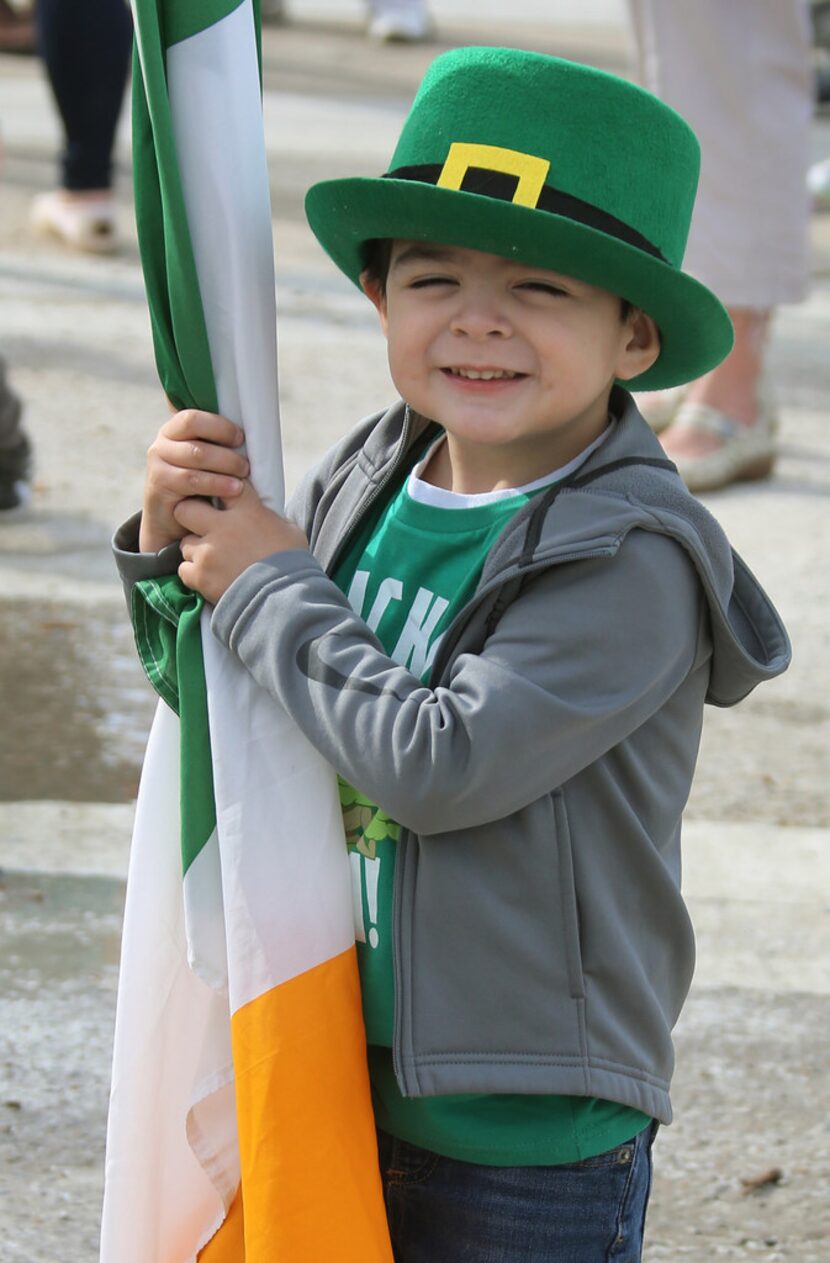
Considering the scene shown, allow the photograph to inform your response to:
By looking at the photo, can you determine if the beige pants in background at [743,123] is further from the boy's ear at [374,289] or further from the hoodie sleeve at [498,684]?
the hoodie sleeve at [498,684]

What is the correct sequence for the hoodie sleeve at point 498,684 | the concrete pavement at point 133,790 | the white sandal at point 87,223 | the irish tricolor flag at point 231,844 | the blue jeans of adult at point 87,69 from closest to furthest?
the hoodie sleeve at point 498,684
the irish tricolor flag at point 231,844
the concrete pavement at point 133,790
the blue jeans of adult at point 87,69
the white sandal at point 87,223

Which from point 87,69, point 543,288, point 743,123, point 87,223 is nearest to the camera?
point 543,288

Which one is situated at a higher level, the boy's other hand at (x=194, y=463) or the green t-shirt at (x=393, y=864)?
the boy's other hand at (x=194, y=463)

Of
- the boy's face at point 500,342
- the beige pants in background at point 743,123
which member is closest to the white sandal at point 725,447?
the beige pants in background at point 743,123

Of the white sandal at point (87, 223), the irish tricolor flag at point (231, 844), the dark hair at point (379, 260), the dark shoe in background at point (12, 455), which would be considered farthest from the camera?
the white sandal at point (87, 223)

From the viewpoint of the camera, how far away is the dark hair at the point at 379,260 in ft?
6.53

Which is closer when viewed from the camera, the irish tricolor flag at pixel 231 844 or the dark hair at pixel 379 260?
the irish tricolor flag at pixel 231 844

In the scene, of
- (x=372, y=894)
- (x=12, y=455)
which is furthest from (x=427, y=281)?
(x=12, y=455)

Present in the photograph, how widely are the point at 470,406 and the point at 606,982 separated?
1.80 feet

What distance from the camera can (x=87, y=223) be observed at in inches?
303

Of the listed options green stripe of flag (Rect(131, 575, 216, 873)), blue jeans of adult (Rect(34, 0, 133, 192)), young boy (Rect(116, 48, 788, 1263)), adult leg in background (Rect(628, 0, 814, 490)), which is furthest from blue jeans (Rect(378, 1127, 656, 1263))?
blue jeans of adult (Rect(34, 0, 133, 192))

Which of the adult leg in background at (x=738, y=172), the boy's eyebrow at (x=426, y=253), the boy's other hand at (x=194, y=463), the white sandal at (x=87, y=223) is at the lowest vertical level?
the white sandal at (x=87, y=223)

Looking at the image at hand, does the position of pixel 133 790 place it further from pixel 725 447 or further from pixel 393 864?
pixel 725 447

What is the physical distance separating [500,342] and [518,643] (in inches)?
11.2
